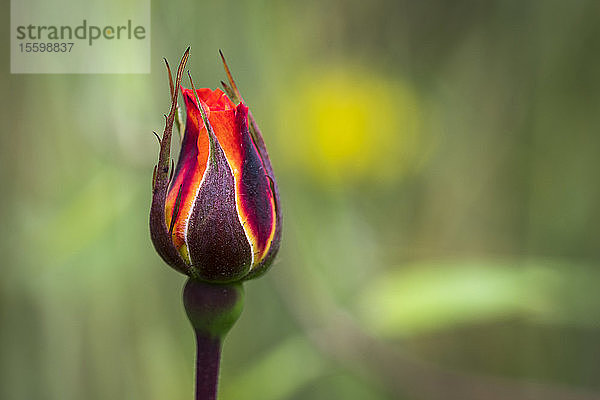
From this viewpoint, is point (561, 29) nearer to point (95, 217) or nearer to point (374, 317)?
point (374, 317)

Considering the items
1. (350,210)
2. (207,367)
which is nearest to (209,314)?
(207,367)

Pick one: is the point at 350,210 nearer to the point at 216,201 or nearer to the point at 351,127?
the point at 351,127

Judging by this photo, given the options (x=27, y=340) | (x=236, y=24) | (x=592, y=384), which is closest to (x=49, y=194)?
(x=27, y=340)

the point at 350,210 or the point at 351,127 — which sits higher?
the point at 351,127

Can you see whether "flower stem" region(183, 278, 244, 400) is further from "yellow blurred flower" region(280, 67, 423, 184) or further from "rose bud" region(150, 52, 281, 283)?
"yellow blurred flower" region(280, 67, 423, 184)

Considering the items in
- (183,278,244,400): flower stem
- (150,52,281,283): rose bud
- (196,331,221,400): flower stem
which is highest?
(150,52,281,283): rose bud

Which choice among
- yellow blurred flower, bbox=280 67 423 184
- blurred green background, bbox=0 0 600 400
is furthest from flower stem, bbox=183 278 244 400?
yellow blurred flower, bbox=280 67 423 184

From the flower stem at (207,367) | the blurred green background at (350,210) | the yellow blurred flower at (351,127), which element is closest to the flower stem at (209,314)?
the flower stem at (207,367)
